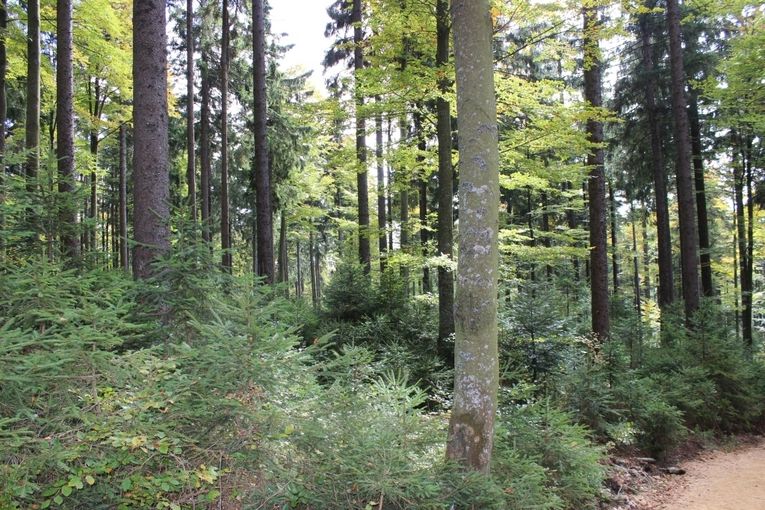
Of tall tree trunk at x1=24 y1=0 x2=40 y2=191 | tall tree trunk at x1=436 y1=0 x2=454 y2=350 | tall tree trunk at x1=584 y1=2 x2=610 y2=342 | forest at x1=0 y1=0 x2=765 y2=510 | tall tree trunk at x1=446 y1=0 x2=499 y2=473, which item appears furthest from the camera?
tall tree trunk at x1=24 y1=0 x2=40 y2=191

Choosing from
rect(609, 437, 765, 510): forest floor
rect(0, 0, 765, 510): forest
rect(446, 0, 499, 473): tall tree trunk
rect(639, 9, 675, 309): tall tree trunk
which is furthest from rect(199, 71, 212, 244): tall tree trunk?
rect(639, 9, 675, 309): tall tree trunk

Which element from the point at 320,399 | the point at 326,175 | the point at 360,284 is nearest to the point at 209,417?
the point at 320,399

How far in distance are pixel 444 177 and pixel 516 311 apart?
326cm

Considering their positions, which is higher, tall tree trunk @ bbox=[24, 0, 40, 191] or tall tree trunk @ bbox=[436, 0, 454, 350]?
tall tree trunk @ bbox=[24, 0, 40, 191]

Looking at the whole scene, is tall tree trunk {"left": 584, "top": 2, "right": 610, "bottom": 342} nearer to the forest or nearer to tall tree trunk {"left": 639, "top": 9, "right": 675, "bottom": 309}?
the forest

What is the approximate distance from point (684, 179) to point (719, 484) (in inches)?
355

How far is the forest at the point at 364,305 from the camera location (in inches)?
119

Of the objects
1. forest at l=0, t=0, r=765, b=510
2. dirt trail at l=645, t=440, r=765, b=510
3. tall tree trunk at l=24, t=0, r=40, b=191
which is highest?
tall tree trunk at l=24, t=0, r=40, b=191

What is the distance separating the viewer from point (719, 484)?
6.18 meters

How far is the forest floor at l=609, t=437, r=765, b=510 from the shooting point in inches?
215

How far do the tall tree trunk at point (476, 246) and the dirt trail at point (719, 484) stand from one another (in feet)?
11.5

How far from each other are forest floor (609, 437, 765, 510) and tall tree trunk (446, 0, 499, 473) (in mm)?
2915

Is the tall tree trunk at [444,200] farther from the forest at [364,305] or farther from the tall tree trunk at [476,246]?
the tall tree trunk at [476,246]

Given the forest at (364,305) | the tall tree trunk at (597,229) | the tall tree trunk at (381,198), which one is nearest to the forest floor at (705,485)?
the forest at (364,305)
